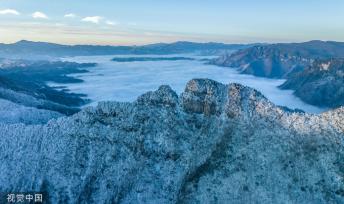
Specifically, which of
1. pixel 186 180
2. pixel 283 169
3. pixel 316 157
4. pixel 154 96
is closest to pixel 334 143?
pixel 316 157

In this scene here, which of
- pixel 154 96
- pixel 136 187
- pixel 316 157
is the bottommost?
pixel 136 187

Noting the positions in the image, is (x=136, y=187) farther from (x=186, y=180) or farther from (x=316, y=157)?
(x=316, y=157)

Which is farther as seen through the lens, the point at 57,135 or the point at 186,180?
the point at 57,135

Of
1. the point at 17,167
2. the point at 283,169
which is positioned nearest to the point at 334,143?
the point at 283,169

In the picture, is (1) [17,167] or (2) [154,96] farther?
(2) [154,96]

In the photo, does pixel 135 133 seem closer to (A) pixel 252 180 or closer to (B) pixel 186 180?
(B) pixel 186 180

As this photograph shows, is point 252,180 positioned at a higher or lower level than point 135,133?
lower
